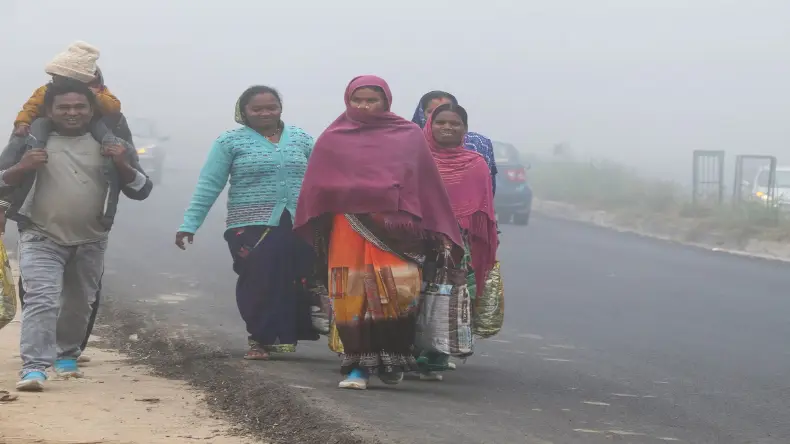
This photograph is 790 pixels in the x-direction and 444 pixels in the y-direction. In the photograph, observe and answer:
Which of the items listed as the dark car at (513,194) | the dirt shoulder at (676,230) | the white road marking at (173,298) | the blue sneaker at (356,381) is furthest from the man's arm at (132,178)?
the dark car at (513,194)

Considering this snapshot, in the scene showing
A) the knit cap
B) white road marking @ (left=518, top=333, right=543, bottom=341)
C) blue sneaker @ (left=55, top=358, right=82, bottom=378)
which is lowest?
white road marking @ (left=518, top=333, right=543, bottom=341)

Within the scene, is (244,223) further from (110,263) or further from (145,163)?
(145,163)

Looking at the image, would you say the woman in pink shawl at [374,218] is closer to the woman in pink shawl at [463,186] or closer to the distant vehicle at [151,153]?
the woman in pink shawl at [463,186]

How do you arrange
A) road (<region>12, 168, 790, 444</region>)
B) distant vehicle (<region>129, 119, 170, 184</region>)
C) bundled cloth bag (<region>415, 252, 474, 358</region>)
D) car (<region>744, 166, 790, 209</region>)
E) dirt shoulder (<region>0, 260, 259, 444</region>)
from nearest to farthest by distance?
1. dirt shoulder (<region>0, 260, 259, 444</region>)
2. road (<region>12, 168, 790, 444</region>)
3. bundled cloth bag (<region>415, 252, 474, 358</region>)
4. car (<region>744, 166, 790, 209</region>)
5. distant vehicle (<region>129, 119, 170, 184</region>)

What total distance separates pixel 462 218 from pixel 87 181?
2.15m

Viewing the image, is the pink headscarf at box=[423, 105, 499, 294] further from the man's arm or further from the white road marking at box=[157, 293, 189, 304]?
the white road marking at box=[157, 293, 189, 304]

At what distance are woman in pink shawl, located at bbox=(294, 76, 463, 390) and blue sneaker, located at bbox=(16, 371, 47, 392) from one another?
1.56 meters

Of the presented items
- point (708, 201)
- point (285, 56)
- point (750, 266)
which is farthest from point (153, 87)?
point (750, 266)

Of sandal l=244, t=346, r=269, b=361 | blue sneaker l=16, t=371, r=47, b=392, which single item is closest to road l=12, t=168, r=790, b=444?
sandal l=244, t=346, r=269, b=361

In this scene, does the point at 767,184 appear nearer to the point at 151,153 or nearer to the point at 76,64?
the point at 151,153

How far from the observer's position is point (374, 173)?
7.39 m

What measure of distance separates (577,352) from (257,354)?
2.63 metres

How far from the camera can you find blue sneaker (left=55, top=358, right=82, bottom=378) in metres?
7.88

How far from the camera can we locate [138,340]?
9781 millimetres
